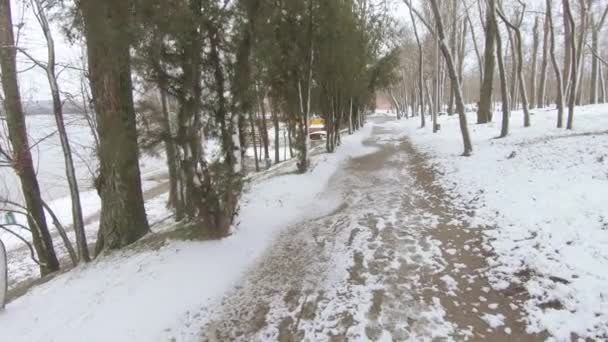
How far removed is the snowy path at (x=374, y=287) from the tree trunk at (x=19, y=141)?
508cm

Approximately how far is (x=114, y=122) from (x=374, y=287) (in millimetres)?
4152

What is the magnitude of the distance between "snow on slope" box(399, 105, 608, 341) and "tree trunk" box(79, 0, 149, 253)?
15.4 feet

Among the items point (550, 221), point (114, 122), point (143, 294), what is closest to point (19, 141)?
→ point (114, 122)

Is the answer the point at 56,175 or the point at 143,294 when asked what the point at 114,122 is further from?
the point at 56,175

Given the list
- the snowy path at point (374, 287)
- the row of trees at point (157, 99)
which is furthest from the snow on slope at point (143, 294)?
the row of trees at point (157, 99)

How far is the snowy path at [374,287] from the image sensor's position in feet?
9.22

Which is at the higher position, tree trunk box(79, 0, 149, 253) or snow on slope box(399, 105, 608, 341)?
tree trunk box(79, 0, 149, 253)

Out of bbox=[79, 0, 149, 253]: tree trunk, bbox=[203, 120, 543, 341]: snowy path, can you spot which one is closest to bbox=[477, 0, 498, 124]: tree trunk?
bbox=[203, 120, 543, 341]: snowy path

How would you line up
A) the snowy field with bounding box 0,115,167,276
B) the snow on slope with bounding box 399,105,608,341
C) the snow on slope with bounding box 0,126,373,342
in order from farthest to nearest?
the snowy field with bounding box 0,115,167,276
the snow on slope with bounding box 0,126,373,342
the snow on slope with bounding box 399,105,608,341

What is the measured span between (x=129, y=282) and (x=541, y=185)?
19.8 ft

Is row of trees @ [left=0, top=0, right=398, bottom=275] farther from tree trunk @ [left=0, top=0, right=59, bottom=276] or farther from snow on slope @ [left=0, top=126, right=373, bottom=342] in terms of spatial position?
snow on slope @ [left=0, top=126, right=373, bottom=342]

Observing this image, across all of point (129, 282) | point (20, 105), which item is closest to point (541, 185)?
point (129, 282)

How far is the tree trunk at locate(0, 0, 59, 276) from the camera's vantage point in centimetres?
591

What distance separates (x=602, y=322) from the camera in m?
2.51
